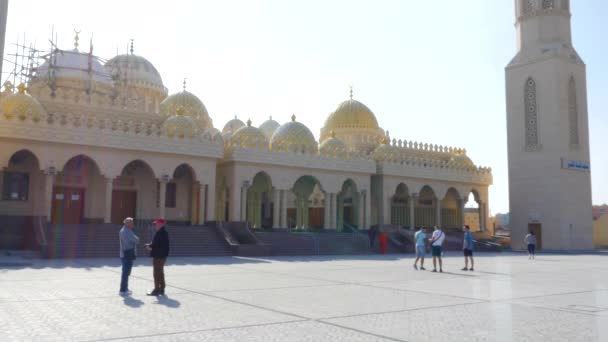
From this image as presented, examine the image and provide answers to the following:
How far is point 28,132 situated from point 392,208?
1999 centimetres

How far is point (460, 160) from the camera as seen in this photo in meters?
33.8

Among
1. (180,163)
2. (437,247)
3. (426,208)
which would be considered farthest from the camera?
(426,208)

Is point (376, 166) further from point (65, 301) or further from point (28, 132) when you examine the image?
point (65, 301)

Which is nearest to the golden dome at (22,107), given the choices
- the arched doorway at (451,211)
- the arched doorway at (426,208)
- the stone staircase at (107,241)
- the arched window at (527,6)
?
the stone staircase at (107,241)

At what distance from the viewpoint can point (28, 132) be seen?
19453 millimetres

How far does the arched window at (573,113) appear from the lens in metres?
30.1

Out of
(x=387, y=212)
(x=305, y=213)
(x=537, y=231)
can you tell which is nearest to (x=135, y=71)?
(x=305, y=213)

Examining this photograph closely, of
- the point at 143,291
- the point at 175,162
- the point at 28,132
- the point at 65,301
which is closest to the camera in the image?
the point at 65,301

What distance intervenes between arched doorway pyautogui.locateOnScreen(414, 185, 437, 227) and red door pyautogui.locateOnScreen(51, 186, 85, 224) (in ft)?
63.3

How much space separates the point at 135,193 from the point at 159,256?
16.3 meters

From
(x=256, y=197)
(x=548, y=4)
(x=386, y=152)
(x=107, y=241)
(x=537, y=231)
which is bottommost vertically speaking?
(x=107, y=241)

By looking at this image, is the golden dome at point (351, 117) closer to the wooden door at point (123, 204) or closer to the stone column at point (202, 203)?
the stone column at point (202, 203)

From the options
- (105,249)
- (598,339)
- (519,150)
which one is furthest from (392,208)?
(598,339)

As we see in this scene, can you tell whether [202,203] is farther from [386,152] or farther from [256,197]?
[386,152]
